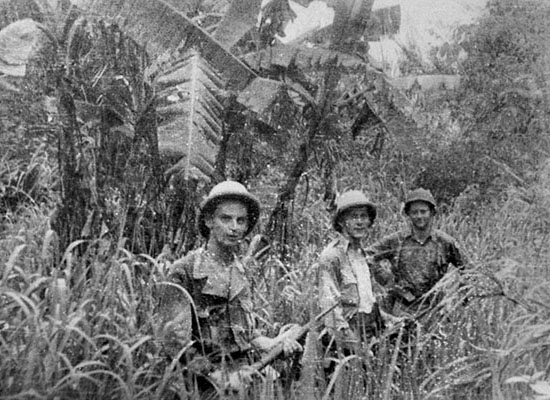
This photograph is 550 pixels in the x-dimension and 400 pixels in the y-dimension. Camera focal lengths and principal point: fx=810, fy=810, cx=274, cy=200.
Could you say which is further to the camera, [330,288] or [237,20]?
[237,20]

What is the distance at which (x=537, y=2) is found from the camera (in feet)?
29.9

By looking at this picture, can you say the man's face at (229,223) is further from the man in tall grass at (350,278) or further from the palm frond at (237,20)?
the palm frond at (237,20)

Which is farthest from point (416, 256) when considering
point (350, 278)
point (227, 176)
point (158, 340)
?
point (158, 340)

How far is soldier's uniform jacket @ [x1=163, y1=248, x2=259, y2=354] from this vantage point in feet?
13.2

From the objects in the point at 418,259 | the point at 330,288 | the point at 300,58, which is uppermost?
the point at 300,58

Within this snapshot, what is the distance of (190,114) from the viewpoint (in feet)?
19.7

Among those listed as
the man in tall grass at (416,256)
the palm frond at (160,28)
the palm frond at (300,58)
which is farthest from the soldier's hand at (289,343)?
the palm frond at (300,58)

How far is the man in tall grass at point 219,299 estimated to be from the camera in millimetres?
3900

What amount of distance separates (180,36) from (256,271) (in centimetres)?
201

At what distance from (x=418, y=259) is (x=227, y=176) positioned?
186 centimetres

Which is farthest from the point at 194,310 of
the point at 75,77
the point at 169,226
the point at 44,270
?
the point at 75,77

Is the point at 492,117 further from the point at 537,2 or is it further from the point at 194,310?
the point at 194,310

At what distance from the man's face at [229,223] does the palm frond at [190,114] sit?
1.46m

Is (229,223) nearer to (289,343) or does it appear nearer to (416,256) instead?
(289,343)
